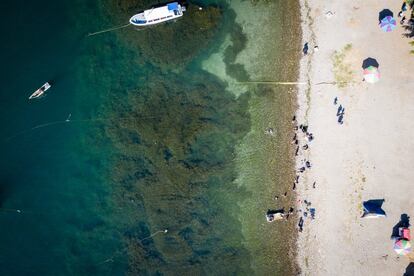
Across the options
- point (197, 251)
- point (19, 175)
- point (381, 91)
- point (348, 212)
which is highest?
point (381, 91)

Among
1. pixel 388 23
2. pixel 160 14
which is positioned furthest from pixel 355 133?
pixel 160 14

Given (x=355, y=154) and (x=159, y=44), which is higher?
(x=159, y=44)

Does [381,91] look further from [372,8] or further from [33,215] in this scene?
[33,215]

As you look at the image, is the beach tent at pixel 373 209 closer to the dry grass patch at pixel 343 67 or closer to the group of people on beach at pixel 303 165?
the group of people on beach at pixel 303 165

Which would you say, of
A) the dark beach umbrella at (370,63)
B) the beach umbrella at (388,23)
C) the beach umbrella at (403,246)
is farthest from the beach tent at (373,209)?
the beach umbrella at (388,23)

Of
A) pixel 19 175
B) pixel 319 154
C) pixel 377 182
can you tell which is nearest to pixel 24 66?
pixel 19 175

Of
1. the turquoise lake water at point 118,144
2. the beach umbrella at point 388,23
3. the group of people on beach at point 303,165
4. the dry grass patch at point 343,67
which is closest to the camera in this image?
the beach umbrella at point 388,23

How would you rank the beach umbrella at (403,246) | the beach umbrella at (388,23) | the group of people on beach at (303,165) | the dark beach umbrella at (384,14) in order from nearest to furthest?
the beach umbrella at (388,23)
the beach umbrella at (403,246)
the dark beach umbrella at (384,14)
the group of people on beach at (303,165)

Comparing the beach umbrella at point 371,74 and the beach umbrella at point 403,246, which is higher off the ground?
the beach umbrella at point 371,74
